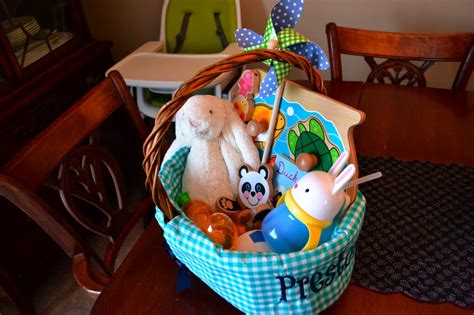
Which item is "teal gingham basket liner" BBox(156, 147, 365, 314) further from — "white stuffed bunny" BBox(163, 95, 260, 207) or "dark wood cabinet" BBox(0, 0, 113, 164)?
"dark wood cabinet" BBox(0, 0, 113, 164)

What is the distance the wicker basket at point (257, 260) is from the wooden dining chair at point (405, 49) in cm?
69

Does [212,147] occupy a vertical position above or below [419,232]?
above

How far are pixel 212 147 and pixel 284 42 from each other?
8.3 inches

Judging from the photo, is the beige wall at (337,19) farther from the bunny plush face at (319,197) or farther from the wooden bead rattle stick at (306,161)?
the bunny plush face at (319,197)

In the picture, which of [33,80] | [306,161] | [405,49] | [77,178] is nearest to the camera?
[306,161]

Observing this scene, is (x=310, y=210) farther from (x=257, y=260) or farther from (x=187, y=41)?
(x=187, y=41)

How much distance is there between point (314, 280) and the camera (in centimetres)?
46

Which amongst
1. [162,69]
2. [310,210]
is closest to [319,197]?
[310,210]

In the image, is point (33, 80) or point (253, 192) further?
point (33, 80)

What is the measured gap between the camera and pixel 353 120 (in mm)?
529

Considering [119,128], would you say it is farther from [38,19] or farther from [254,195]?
[254,195]

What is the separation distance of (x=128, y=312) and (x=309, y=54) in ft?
1.60

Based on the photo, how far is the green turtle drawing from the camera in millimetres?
577

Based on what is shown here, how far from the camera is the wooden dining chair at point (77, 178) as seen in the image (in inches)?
25.1
